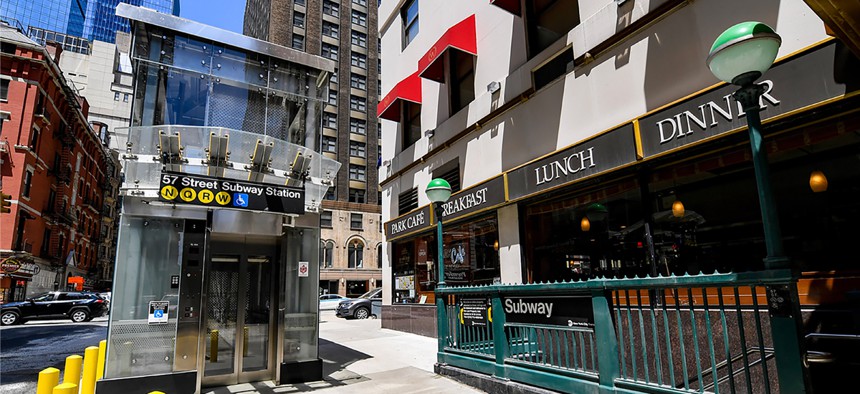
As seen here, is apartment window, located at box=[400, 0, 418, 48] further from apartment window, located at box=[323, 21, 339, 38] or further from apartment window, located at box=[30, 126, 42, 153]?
apartment window, located at box=[323, 21, 339, 38]

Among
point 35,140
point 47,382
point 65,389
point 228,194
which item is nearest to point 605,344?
point 65,389

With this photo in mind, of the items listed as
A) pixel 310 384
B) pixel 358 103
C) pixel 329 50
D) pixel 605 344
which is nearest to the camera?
pixel 605 344

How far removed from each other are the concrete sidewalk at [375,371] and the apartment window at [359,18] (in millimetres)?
50050

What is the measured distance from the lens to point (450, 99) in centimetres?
1417

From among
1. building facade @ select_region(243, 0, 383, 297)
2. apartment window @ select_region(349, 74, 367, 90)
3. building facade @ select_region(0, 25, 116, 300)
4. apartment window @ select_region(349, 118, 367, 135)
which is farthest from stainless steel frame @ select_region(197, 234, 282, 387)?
apartment window @ select_region(349, 74, 367, 90)

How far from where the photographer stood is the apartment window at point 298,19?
51.1m

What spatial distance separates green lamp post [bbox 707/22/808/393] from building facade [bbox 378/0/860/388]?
2572mm

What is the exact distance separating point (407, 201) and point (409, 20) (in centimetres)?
728

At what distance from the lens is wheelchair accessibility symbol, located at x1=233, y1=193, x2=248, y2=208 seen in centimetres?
755

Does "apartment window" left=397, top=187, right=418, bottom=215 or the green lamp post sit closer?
the green lamp post

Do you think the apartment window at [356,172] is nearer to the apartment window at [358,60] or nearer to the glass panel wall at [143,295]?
the apartment window at [358,60]

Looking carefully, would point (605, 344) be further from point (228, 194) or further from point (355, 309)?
point (355, 309)

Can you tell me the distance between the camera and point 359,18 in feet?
185

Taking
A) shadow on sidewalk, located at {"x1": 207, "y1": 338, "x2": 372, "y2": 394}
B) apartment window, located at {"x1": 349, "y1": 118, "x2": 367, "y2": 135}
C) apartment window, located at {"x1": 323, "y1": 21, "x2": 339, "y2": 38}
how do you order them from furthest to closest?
1. apartment window, located at {"x1": 349, "y1": 118, "x2": 367, "y2": 135}
2. apartment window, located at {"x1": 323, "y1": 21, "x2": 339, "y2": 38}
3. shadow on sidewalk, located at {"x1": 207, "y1": 338, "x2": 372, "y2": 394}
